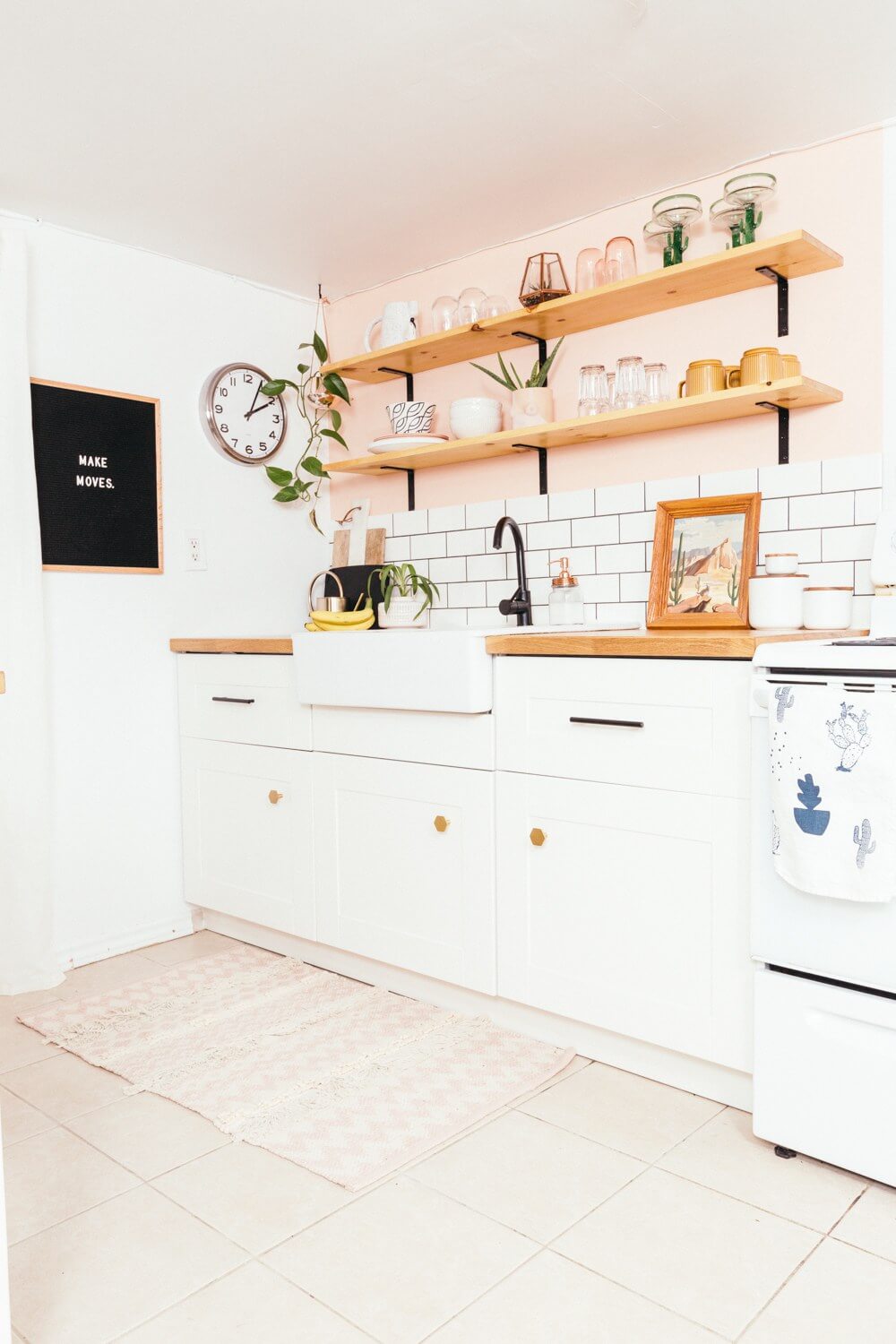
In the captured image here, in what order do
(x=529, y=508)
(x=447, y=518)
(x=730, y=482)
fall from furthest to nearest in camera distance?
1. (x=447, y=518)
2. (x=529, y=508)
3. (x=730, y=482)

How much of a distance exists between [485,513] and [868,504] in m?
1.18

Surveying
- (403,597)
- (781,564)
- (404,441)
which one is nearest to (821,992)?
(781,564)

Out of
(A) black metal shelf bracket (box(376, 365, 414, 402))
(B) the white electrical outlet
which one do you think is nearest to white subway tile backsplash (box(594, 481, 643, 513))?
(A) black metal shelf bracket (box(376, 365, 414, 402))

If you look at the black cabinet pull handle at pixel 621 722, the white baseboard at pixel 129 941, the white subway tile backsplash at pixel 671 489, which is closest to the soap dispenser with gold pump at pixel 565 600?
the white subway tile backsplash at pixel 671 489

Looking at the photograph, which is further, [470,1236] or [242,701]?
[242,701]

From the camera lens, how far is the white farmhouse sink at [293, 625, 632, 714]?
90.5 inches

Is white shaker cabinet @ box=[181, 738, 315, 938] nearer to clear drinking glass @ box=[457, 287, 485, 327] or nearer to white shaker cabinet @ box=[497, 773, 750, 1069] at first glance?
white shaker cabinet @ box=[497, 773, 750, 1069]

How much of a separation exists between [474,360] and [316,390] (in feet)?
2.12

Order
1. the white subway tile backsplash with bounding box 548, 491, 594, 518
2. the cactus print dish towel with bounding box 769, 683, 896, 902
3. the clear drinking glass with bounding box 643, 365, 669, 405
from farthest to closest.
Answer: the white subway tile backsplash with bounding box 548, 491, 594, 518 < the clear drinking glass with bounding box 643, 365, 669, 405 < the cactus print dish towel with bounding box 769, 683, 896, 902

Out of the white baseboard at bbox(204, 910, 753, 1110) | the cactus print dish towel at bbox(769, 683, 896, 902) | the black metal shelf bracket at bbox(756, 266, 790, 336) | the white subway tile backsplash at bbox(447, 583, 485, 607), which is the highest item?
the black metal shelf bracket at bbox(756, 266, 790, 336)

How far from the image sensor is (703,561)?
102 inches

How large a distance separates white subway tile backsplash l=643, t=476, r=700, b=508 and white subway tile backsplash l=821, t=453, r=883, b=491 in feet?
1.12

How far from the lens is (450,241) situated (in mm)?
3088

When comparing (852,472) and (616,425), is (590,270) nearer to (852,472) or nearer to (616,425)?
(616,425)
